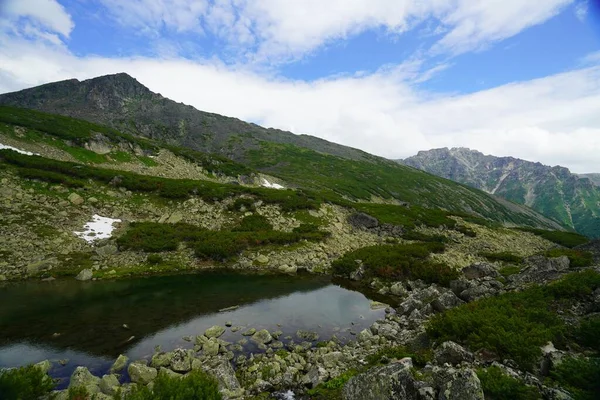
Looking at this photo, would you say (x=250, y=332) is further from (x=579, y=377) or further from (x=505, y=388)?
(x=579, y=377)

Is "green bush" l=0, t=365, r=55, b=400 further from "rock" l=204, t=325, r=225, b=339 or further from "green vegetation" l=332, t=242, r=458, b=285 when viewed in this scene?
"green vegetation" l=332, t=242, r=458, b=285

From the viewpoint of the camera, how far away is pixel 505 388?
32.3ft

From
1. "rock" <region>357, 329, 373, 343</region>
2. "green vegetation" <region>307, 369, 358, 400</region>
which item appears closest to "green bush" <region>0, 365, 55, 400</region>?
"green vegetation" <region>307, 369, 358, 400</region>

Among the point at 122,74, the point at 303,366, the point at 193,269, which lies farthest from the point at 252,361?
the point at 122,74

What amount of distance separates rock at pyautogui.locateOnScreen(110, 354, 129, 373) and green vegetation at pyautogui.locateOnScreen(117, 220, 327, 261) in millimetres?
21630

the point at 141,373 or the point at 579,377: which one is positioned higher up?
the point at 579,377

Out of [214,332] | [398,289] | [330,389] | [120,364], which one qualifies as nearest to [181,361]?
[120,364]

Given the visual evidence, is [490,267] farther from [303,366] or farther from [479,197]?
[479,197]

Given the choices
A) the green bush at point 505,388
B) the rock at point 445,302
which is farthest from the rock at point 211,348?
the rock at point 445,302

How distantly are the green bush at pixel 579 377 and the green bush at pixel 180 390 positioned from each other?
1161 centimetres

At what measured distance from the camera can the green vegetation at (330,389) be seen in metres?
12.8

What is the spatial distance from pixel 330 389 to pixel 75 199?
43618mm

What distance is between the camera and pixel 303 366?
1652 cm

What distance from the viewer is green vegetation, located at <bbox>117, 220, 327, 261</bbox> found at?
37.6 m
